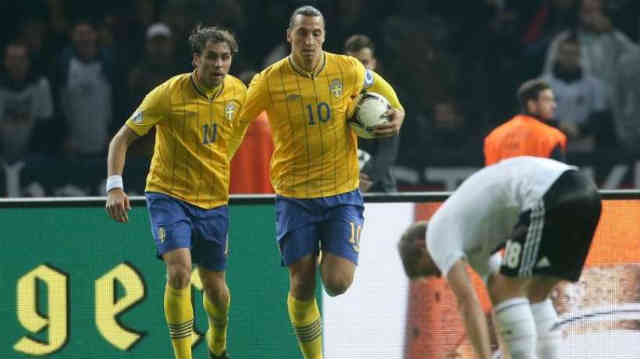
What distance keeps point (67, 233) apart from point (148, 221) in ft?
1.57

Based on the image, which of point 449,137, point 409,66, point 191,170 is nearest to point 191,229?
point 191,170

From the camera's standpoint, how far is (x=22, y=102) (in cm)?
1235

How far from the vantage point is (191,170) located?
25.0 ft

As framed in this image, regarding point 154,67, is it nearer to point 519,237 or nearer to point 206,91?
point 206,91

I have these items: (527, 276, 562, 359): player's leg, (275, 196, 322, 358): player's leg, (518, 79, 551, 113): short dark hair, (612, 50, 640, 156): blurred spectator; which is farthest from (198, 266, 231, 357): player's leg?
(612, 50, 640, 156): blurred spectator

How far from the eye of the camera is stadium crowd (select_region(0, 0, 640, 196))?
39.4 feet

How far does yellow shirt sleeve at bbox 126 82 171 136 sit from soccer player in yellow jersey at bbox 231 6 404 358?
1.56ft

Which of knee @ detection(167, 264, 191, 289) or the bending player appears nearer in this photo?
the bending player

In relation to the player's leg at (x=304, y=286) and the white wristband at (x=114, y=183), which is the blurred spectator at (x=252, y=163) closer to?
the player's leg at (x=304, y=286)

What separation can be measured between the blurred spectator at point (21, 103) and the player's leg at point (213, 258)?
497 centimetres

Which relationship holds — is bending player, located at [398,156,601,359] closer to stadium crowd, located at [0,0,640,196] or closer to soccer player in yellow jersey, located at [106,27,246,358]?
soccer player in yellow jersey, located at [106,27,246,358]

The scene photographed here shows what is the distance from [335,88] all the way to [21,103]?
5.55 m

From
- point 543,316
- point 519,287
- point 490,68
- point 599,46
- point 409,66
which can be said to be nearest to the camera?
point 519,287

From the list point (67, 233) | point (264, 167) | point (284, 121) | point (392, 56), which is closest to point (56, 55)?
point (392, 56)
